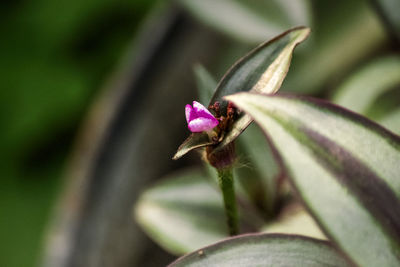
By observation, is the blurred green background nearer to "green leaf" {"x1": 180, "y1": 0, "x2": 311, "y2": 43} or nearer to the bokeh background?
the bokeh background

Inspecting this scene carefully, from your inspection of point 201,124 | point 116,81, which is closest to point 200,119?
point 201,124

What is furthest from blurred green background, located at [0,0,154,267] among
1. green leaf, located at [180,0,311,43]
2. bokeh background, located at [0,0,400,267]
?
green leaf, located at [180,0,311,43]

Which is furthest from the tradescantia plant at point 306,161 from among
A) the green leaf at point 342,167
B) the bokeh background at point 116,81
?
the bokeh background at point 116,81

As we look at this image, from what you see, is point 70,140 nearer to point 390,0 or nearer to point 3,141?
point 3,141

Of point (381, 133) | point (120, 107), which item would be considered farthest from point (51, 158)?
point (381, 133)

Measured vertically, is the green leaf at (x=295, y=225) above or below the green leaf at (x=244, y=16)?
below

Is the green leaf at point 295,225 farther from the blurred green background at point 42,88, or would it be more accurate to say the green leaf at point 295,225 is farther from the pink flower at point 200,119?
the blurred green background at point 42,88
